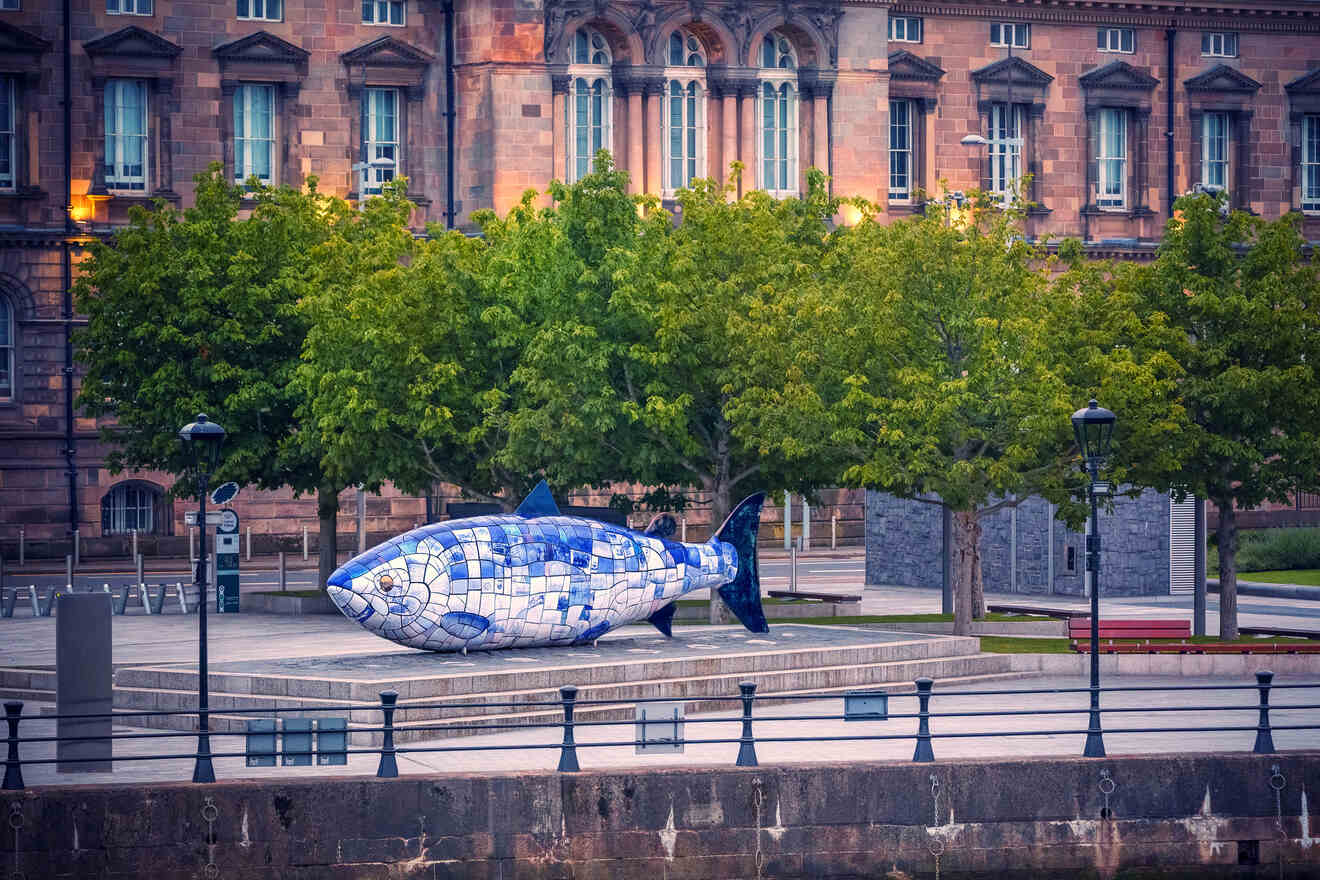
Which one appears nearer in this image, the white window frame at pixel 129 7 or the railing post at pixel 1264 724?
the railing post at pixel 1264 724

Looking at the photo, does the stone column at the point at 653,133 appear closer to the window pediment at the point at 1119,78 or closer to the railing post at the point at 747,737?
the window pediment at the point at 1119,78

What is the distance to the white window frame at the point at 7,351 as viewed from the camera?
71.3m

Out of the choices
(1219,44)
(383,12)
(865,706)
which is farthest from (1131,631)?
(1219,44)

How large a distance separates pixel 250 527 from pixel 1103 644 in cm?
3416

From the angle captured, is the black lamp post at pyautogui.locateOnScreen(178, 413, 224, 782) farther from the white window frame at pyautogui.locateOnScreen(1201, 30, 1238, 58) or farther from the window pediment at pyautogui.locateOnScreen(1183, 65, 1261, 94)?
the white window frame at pyautogui.locateOnScreen(1201, 30, 1238, 58)

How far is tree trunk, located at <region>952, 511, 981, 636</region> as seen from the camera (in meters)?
46.0

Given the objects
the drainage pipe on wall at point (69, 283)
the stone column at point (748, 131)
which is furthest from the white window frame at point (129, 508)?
the stone column at point (748, 131)

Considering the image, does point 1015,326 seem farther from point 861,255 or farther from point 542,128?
point 542,128

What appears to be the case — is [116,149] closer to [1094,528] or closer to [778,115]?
[778,115]

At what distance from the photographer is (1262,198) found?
87625 millimetres

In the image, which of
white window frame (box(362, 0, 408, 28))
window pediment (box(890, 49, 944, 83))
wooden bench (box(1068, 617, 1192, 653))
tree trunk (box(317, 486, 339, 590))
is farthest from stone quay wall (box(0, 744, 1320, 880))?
window pediment (box(890, 49, 944, 83))

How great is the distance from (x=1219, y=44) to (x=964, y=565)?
1802 inches

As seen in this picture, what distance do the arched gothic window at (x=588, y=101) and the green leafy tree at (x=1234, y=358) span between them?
30958 mm

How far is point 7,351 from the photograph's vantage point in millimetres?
71562
